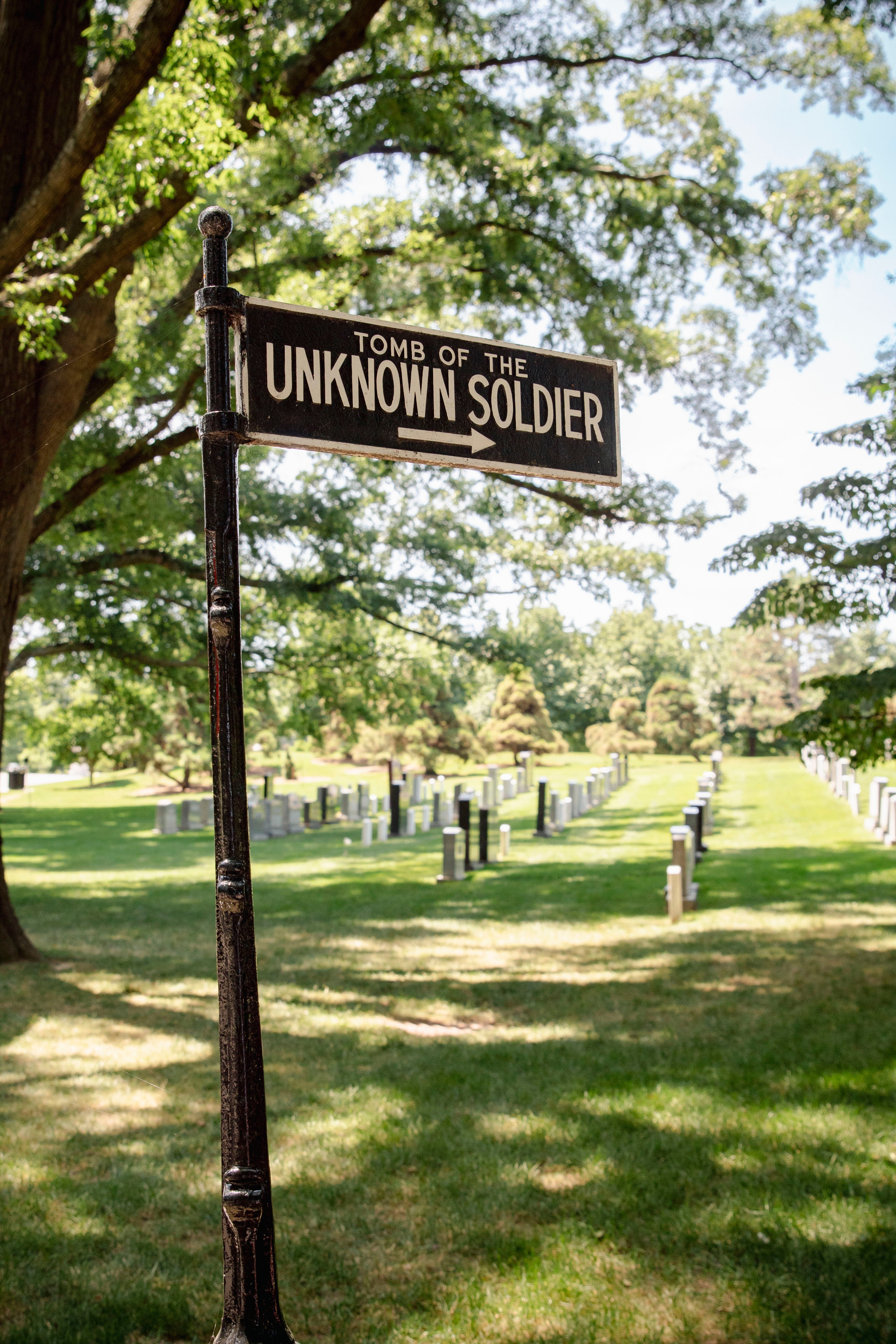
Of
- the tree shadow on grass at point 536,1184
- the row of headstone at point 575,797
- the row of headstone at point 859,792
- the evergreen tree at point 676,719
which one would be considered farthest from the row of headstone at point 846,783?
the evergreen tree at point 676,719

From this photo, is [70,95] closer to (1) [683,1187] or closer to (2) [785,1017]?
(1) [683,1187]

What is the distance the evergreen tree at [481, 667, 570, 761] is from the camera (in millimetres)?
40812

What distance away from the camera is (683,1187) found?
4609 millimetres

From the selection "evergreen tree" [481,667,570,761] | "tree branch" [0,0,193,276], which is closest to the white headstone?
"tree branch" [0,0,193,276]

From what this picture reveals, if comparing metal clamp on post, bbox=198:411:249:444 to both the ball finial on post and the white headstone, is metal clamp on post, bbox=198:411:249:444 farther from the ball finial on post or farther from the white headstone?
the white headstone

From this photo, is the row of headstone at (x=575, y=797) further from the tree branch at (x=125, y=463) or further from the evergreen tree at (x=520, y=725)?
the tree branch at (x=125, y=463)

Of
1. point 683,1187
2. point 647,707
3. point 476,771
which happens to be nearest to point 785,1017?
point 683,1187

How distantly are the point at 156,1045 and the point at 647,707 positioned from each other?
1494 inches

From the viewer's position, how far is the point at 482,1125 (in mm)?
5461

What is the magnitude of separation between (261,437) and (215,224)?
0.47m

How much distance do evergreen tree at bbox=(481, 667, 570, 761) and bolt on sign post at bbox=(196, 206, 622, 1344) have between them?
1497 inches

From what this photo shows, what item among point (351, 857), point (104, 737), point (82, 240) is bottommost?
point (351, 857)

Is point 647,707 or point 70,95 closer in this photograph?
point 70,95

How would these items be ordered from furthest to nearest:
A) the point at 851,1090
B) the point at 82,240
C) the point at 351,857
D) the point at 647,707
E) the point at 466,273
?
the point at 647,707, the point at 351,857, the point at 466,273, the point at 82,240, the point at 851,1090
